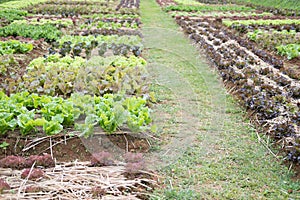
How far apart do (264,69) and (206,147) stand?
3.16 meters

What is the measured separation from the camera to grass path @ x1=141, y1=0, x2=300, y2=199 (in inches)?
162

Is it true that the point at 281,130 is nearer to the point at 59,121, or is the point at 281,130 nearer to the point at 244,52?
the point at 59,121

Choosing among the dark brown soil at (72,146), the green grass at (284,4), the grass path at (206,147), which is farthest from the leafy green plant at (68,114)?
the green grass at (284,4)

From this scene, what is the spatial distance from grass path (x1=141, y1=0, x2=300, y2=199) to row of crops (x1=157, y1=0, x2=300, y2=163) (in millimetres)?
267

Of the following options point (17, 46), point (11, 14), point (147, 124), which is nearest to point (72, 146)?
point (147, 124)

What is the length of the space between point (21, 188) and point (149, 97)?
10.4ft

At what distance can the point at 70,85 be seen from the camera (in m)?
6.26

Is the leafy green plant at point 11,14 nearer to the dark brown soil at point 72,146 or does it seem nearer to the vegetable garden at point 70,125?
the vegetable garden at point 70,125

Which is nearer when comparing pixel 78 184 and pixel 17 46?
pixel 78 184

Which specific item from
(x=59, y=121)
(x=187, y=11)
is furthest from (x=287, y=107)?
(x=187, y=11)

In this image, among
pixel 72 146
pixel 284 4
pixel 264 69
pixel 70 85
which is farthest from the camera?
pixel 284 4

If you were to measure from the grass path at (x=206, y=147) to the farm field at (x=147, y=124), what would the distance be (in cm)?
2

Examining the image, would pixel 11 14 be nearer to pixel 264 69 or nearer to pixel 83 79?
pixel 83 79

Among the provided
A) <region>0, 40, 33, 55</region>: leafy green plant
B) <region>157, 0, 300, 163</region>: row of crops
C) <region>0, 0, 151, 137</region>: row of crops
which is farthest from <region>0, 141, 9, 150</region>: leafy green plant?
<region>0, 40, 33, 55</region>: leafy green plant
